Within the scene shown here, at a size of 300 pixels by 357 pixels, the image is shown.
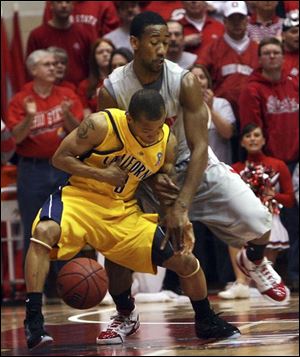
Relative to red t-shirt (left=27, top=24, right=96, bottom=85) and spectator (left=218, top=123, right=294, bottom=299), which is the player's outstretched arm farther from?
red t-shirt (left=27, top=24, right=96, bottom=85)

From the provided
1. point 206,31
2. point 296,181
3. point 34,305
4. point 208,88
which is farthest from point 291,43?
point 34,305

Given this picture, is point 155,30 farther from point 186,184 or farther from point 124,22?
point 124,22

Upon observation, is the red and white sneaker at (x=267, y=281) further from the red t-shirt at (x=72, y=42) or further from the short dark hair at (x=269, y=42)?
the red t-shirt at (x=72, y=42)

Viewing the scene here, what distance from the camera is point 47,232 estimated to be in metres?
8.98

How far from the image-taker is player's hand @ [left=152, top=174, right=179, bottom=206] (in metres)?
9.16

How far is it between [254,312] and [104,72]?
12.9 feet

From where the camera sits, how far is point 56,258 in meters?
9.15

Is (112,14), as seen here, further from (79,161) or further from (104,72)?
(79,161)

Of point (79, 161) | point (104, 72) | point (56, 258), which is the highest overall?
point (104, 72)

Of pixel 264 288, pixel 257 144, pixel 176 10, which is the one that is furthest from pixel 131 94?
pixel 176 10

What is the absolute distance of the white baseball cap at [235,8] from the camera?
1478 cm

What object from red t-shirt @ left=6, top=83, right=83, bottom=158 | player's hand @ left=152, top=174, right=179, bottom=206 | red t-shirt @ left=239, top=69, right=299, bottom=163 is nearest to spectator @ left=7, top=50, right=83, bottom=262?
red t-shirt @ left=6, top=83, right=83, bottom=158

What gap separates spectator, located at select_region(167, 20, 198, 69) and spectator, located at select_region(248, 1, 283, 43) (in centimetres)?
95

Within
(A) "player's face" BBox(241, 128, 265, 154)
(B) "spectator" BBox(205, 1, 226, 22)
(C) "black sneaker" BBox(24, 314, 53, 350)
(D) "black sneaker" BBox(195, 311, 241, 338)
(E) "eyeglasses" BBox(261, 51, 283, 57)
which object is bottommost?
(D) "black sneaker" BBox(195, 311, 241, 338)
